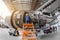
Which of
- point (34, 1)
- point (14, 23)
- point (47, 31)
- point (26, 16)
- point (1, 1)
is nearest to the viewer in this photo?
point (34, 1)

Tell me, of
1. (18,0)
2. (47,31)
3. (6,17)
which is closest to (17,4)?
(18,0)

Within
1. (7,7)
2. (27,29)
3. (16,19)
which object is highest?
(7,7)

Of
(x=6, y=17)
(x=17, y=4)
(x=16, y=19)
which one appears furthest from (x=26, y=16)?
(x=17, y=4)

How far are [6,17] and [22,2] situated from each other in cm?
96

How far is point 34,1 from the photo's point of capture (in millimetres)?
2404

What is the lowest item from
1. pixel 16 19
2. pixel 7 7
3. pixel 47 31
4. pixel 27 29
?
pixel 47 31

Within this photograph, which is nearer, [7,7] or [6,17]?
[7,7]

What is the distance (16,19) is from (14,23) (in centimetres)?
18

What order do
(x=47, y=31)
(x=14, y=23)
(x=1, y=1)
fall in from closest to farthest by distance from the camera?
(x=1, y=1) < (x=14, y=23) < (x=47, y=31)

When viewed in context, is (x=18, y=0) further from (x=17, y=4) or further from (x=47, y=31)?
(x=47, y=31)

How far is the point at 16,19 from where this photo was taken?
3.73m

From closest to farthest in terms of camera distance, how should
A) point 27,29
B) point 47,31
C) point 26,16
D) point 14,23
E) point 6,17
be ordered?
point 6,17 → point 14,23 → point 26,16 → point 27,29 → point 47,31

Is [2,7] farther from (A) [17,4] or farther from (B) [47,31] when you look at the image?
(B) [47,31]

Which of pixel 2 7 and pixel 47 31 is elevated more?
pixel 2 7
